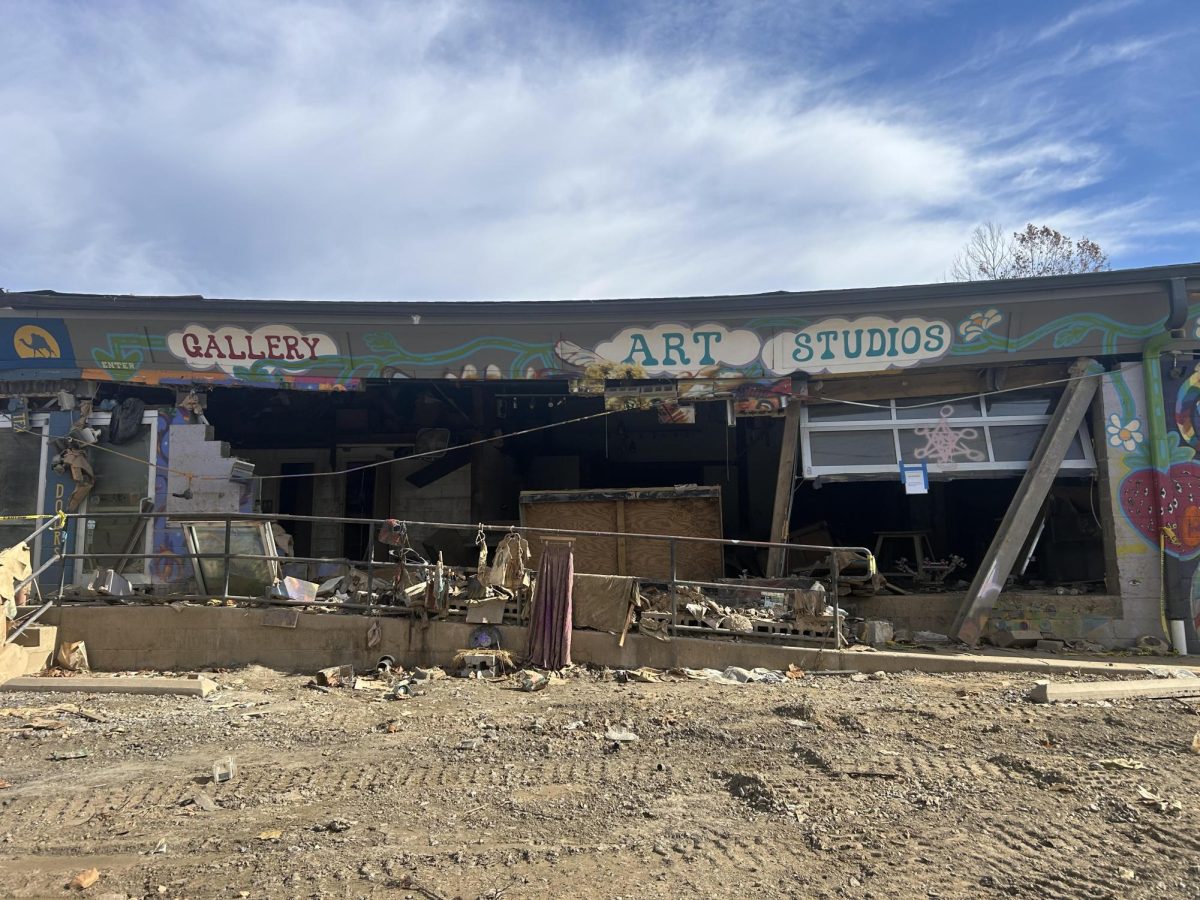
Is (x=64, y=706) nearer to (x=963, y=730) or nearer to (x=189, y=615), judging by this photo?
(x=189, y=615)

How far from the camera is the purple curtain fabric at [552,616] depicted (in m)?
8.43

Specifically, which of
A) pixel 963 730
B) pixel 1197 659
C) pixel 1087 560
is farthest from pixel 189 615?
pixel 1087 560

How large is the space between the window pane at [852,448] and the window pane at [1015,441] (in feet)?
4.49

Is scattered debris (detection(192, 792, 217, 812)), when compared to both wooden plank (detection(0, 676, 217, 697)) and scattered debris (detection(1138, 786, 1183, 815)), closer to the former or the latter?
wooden plank (detection(0, 676, 217, 697))

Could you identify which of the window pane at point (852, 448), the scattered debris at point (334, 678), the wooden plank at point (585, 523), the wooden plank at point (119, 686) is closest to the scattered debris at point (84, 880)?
the wooden plank at point (119, 686)

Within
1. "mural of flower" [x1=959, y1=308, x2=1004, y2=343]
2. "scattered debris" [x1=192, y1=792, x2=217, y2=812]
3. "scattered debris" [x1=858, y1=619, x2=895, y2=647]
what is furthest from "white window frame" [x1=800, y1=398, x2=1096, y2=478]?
"scattered debris" [x1=192, y1=792, x2=217, y2=812]

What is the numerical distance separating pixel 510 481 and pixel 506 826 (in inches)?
518

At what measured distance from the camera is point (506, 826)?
439 cm

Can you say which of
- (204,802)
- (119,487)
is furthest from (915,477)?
(119,487)

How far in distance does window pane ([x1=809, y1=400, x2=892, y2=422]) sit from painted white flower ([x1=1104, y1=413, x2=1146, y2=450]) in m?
2.73

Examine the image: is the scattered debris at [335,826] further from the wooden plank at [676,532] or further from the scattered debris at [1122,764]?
the wooden plank at [676,532]

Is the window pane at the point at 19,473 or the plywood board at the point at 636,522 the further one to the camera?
the plywood board at the point at 636,522

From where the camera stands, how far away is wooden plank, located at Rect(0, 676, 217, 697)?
7.66 m

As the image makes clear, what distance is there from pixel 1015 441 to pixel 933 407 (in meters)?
1.15
